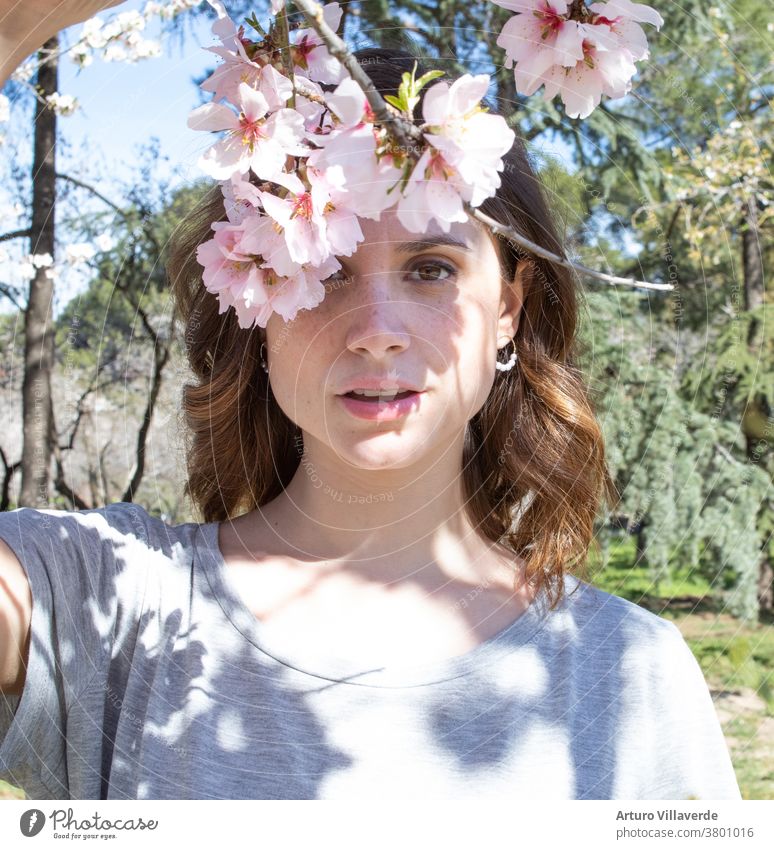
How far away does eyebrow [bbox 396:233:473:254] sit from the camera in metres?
0.79

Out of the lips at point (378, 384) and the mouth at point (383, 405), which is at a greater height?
the lips at point (378, 384)

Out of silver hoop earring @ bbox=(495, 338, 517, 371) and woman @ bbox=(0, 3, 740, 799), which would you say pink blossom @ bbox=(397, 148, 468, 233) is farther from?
silver hoop earring @ bbox=(495, 338, 517, 371)

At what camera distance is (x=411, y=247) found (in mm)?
794

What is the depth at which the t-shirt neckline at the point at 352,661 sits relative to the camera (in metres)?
0.79

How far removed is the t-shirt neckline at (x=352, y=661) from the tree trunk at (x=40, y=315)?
1.26 metres

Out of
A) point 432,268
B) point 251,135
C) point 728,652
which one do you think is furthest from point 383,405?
point 728,652

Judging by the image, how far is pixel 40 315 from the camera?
212cm

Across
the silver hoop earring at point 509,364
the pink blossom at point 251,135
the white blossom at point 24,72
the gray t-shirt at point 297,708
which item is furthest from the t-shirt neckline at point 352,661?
the white blossom at point 24,72

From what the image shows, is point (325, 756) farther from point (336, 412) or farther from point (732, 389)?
point (732, 389)

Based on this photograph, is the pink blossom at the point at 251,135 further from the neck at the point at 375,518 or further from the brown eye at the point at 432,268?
the neck at the point at 375,518

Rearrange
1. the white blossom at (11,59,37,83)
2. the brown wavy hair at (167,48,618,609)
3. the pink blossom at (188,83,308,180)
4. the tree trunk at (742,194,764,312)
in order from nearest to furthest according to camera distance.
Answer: the pink blossom at (188,83,308,180) < the brown wavy hair at (167,48,618,609) < the white blossom at (11,59,37,83) < the tree trunk at (742,194,764,312)

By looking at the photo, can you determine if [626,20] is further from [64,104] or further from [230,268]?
[64,104]

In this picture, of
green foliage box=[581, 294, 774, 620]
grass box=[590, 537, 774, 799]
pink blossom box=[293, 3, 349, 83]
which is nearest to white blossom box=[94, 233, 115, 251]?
green foliage box=[581, 294, 774, 620]

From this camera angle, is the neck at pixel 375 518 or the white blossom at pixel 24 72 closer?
the neck at pixel 375 518
